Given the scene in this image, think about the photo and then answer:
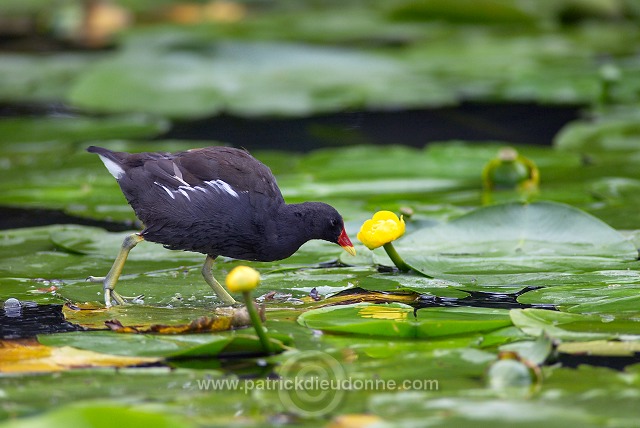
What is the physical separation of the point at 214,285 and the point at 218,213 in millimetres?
Result: 285

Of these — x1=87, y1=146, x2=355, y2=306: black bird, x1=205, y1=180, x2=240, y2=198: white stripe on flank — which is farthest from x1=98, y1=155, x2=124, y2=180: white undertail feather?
x1=205, y1=180, x2=240, y2=198: white stripe on flank

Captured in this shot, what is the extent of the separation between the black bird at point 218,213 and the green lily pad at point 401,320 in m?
0.57

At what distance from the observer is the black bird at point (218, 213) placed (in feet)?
12.5

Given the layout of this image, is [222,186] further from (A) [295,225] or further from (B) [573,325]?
(B) [573,325]

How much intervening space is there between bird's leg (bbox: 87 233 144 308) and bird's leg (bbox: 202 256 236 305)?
296mm

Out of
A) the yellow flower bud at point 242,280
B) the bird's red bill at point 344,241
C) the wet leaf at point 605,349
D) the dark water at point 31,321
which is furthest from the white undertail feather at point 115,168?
the wet leaf at point 605,349

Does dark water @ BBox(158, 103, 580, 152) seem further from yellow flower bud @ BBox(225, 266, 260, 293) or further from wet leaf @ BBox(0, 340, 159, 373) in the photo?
yellow flower bud @ BBox(225, 266, 260, 293)

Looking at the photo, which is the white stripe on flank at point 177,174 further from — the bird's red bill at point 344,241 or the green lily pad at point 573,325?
the green lily pad at point 573,325

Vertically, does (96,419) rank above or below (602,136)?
below

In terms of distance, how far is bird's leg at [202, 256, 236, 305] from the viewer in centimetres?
367

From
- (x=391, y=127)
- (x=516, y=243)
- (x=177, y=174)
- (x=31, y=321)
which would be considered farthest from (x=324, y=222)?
(x=391, y=127)

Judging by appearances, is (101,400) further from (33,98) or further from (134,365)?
(33,98)

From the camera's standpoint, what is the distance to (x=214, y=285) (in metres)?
3.79

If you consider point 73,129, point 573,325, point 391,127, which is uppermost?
point 391,127
